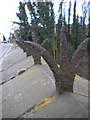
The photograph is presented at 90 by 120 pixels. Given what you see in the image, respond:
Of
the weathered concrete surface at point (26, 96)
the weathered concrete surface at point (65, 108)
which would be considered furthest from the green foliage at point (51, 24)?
the weathered concrete surface at point (65, 108)

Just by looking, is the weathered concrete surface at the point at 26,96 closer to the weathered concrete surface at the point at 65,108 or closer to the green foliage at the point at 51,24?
the weathered concrete surface at the point at 65,108

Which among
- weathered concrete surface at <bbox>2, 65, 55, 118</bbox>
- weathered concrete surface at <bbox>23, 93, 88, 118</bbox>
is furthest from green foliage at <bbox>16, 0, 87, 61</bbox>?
weathered concrete surface at <bbox>23, 93, 88, 118</bbox>

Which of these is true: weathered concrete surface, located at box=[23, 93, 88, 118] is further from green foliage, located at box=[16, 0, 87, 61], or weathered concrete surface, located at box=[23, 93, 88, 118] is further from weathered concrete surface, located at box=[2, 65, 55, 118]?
green foliage, located at box=[16, 0, 87, 61]

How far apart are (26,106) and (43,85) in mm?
180

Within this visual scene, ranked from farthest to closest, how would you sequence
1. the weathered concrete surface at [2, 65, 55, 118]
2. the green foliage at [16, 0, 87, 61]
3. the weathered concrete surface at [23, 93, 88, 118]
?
the green foliage at [16, 0, 87, 61]
the weathered concrete surface at [2, 65, 55, 118]
the weathered concrete surface at [23, 93, 88, 118]

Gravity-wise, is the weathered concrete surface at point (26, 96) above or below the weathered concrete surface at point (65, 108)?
below

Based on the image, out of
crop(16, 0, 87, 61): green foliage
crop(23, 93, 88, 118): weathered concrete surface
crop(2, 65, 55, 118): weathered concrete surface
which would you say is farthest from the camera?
crop(16, 0, 87, 61): green foliage

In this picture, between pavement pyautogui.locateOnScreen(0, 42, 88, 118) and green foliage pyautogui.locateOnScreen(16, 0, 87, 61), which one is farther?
green foliage pyautogui.locateOnScreen(16, 0, 87, 61)

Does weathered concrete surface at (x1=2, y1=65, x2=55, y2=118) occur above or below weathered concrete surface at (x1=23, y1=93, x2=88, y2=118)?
below

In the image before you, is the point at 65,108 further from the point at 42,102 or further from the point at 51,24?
the point at 51,24

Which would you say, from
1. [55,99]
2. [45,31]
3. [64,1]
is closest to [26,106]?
[55,99]

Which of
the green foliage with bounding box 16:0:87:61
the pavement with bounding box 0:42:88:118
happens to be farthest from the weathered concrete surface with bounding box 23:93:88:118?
the green foliage with bounding box 16:0:87:61

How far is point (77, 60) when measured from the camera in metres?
1.02

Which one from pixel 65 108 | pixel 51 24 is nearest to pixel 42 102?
pixel 65 108
